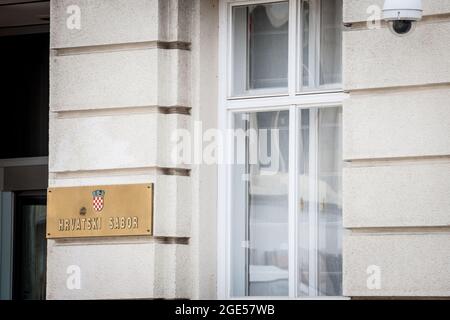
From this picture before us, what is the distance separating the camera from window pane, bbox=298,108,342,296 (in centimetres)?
1159

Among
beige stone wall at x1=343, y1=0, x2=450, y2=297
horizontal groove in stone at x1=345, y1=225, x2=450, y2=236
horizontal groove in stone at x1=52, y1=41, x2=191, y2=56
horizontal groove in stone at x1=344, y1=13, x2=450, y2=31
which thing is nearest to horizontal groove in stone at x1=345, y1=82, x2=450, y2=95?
beige stone wall at x1=343, y1=0, x2=450, y2=297

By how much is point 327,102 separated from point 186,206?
1.65 metres

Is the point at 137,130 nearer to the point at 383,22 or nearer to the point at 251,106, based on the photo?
the point at 251,106

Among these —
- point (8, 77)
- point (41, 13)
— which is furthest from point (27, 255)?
point (41, 13)

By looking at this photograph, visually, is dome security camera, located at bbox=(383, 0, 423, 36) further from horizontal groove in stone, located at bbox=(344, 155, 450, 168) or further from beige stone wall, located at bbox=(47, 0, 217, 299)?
beige stone wall, located at bbox=(47, 0, 217, 299)

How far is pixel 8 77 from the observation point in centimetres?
1570

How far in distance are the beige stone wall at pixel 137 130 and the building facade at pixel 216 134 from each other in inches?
0.5

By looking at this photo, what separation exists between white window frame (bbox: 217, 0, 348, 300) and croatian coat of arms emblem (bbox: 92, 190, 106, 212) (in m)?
1.12

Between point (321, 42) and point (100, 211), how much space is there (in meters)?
2.63

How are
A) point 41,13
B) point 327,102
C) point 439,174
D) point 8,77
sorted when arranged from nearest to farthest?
point 439,174 → point 327,102 → point 41,13 → point 8,77

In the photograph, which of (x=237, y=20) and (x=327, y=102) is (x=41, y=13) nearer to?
(x=237, y=20)

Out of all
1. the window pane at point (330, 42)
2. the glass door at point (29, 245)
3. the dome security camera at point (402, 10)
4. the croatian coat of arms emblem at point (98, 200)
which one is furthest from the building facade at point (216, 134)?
the glass door at point (29, 245)

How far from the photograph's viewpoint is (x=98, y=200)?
11.9 meters
